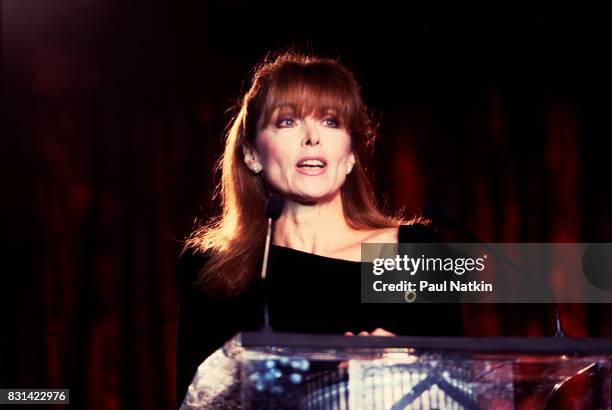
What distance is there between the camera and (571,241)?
4.10 metres

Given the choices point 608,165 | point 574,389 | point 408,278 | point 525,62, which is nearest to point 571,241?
point 608,165

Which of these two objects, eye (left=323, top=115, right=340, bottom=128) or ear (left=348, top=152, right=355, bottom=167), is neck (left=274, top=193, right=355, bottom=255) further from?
eye (left=323, top=115, right=340, bottom=128)

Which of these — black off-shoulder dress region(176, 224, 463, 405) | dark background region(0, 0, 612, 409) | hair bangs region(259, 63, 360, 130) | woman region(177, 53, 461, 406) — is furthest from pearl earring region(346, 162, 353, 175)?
dark background region(0, 0, 612, 409)

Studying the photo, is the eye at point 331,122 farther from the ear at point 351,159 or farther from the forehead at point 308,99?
the ear at point 351,159

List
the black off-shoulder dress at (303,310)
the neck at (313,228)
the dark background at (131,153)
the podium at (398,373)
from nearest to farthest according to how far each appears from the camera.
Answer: the podium at (398,373) < the black off-shoulder dress at (303,310) < the neck at (313,228) < the dark background at (131,153)

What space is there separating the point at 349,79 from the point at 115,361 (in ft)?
7.57

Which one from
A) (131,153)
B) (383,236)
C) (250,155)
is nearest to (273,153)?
(250,155)

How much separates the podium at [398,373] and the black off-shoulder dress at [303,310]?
70cm

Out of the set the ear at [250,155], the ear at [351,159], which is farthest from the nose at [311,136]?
the ear at [250,155]

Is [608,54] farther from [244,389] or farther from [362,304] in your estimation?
[244,389]

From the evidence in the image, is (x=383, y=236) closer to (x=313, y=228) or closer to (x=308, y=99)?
(x=313, y=228)

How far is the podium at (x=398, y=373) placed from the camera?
5.16 ft

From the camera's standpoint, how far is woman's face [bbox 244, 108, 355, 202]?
2.55 metres

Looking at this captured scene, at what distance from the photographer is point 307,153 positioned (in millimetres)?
2549
